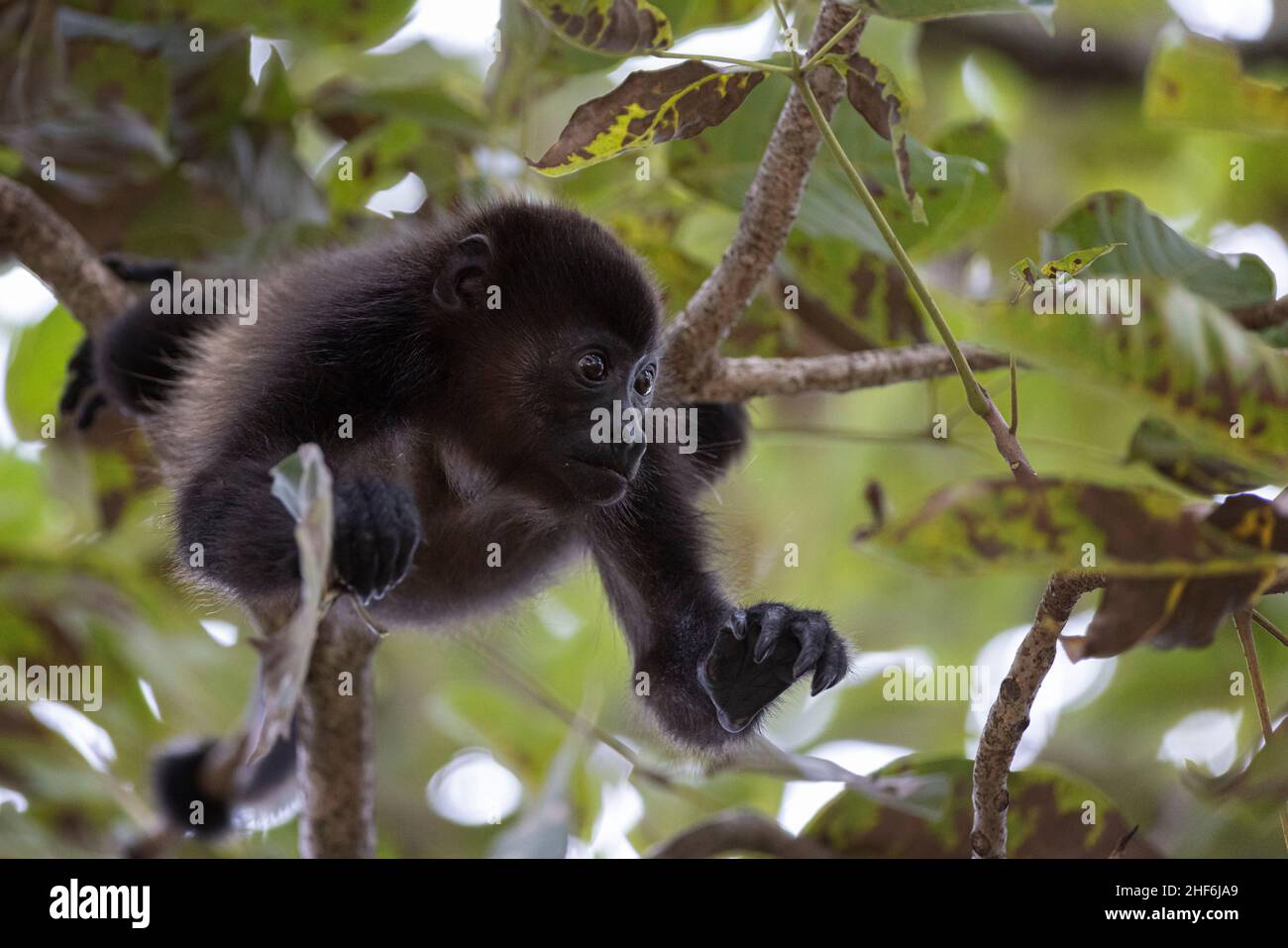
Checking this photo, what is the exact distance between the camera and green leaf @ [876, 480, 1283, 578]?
1713mm

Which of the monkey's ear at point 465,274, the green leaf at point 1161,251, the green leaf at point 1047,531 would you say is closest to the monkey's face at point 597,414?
the monkey's ear at point 465,274

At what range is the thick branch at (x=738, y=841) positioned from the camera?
11.2 ft

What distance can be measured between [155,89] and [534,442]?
1.72 m

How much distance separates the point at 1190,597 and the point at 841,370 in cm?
170

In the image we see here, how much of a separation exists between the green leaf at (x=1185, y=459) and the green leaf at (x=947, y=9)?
39.4 inches

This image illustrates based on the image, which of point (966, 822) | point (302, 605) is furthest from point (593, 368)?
point (302, 605)

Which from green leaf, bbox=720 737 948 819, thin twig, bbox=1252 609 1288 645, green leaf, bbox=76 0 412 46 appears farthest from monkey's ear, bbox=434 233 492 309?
thin twig, bbox=1252 609 1288 645

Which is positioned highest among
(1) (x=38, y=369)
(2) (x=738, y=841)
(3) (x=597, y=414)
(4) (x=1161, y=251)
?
(1) (x=38, y=369)

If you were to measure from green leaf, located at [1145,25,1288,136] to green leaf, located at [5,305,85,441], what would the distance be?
11.9 ft

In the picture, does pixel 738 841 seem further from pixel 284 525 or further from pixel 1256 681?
pixel 1256 681

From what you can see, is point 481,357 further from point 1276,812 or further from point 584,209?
point 1276,812

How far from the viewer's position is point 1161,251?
3238 mm

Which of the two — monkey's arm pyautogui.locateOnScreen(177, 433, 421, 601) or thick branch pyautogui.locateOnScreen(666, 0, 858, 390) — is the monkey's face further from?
monkey's arm pyautogui.locateOnScreen(177, 433, 421, 601)
